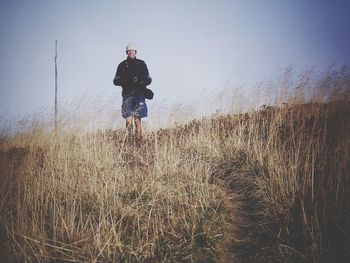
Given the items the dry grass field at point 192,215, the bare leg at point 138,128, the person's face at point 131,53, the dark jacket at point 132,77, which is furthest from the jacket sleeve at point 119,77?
the dry grass field at point 192,215

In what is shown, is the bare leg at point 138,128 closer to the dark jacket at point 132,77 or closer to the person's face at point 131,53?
the dark jacket at point 132,77

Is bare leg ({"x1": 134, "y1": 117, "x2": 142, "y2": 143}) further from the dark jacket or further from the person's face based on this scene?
the person's face

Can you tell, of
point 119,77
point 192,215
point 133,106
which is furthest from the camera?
point 119,77

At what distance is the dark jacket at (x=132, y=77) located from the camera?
221 inches

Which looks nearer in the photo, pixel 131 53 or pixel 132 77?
pixel 132 77

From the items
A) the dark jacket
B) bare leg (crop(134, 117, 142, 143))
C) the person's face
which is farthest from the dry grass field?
the person's face

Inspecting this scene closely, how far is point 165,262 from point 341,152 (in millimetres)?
2258

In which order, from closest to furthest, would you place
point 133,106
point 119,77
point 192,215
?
point 192,215 → point 133,106 → point 119,77

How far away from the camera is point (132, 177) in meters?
3.49

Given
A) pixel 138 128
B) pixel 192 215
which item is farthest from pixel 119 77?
pixel 192 215

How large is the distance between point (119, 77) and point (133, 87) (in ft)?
1.36

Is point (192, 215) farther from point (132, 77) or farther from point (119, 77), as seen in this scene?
point (119, 77)

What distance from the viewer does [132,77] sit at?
221 inches

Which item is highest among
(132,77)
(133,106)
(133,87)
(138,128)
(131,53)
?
(131,53)
